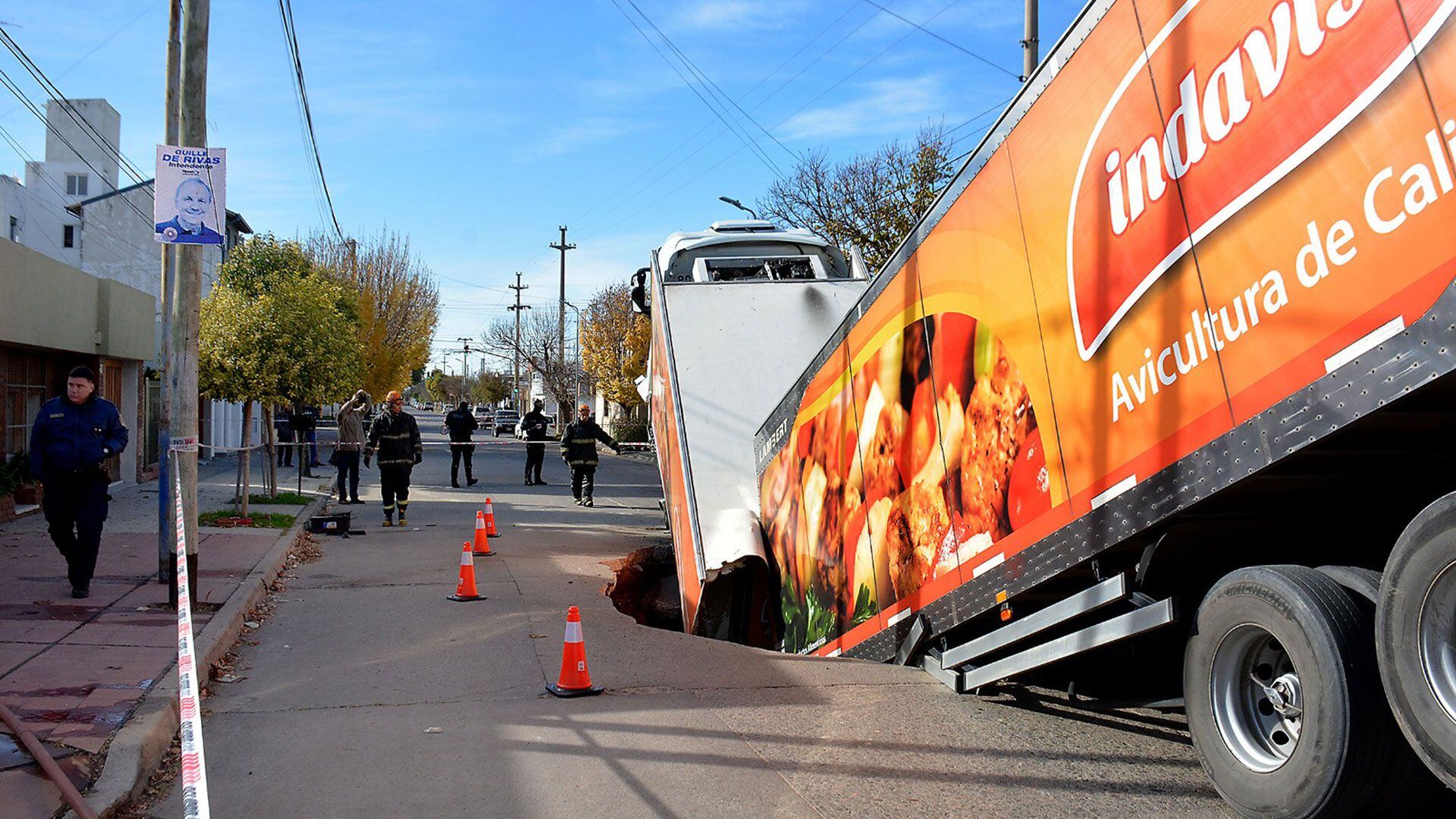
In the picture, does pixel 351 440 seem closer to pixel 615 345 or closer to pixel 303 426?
pixel 303 426

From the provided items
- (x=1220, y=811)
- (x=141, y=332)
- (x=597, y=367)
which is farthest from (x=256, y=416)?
(x=1220, y=811)

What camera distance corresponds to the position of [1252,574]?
420 cm

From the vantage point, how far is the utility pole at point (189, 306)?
8984 mm

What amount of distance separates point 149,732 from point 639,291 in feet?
35.8

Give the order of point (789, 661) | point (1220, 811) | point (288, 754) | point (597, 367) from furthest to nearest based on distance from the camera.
A: 1. point (597, 367)
2. point (789, 661)
3. point (288, 754)
4. point (1220, 811)

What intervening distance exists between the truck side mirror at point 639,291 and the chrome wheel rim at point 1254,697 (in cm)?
1150

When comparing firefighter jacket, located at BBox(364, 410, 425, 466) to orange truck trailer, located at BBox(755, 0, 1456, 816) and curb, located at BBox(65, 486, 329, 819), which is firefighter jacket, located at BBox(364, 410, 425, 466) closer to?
curb, located at BBox(65, 486, 329, 819)

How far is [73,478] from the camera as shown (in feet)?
28.3

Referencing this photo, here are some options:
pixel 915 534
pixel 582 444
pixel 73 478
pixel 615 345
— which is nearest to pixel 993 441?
pixel 915 534

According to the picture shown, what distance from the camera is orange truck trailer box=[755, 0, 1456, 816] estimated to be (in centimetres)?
341

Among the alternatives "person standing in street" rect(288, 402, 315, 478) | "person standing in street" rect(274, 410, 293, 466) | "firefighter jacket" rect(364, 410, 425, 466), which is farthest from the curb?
"person standing in street" rect(274, 410, 293, 466)

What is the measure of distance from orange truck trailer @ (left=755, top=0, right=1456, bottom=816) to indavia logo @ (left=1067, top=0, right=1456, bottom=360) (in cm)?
1

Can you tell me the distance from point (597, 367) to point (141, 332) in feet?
107

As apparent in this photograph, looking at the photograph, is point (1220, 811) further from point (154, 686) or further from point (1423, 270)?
point (154, 686)
